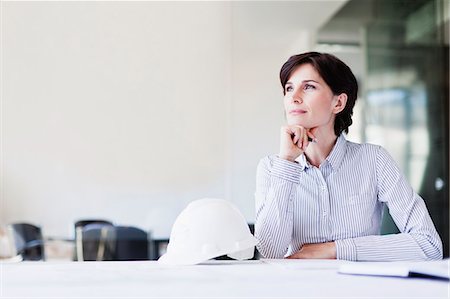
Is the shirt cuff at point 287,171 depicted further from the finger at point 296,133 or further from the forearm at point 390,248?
the forearm at point 390,248

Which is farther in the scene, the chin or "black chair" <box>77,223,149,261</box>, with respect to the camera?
"black chair" <box>77,223,149,261</box>

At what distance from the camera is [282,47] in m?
5.57

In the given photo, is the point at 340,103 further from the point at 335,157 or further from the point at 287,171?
the point at 287,171

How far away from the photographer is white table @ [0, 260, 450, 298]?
1.34 meters

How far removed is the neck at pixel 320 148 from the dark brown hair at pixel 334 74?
7cm

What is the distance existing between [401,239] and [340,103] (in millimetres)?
554

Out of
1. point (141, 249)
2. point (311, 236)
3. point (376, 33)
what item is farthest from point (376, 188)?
point (376, 33)

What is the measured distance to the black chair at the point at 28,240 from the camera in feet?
17.3

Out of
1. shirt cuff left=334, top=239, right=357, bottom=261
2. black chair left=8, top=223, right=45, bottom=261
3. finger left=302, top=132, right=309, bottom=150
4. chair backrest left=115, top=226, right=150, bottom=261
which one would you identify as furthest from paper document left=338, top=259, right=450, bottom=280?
black chair left=8, top=223, right=45, bottom=261

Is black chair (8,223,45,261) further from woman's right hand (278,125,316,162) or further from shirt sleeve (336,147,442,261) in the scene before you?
shirt sleeve (336,147,442,261)

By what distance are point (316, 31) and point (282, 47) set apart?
1.14 ft

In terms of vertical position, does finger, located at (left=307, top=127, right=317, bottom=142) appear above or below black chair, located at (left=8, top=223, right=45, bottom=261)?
above

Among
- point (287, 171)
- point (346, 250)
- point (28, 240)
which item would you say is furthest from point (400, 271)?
point (28, 240)

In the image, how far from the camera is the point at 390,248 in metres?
2.20
